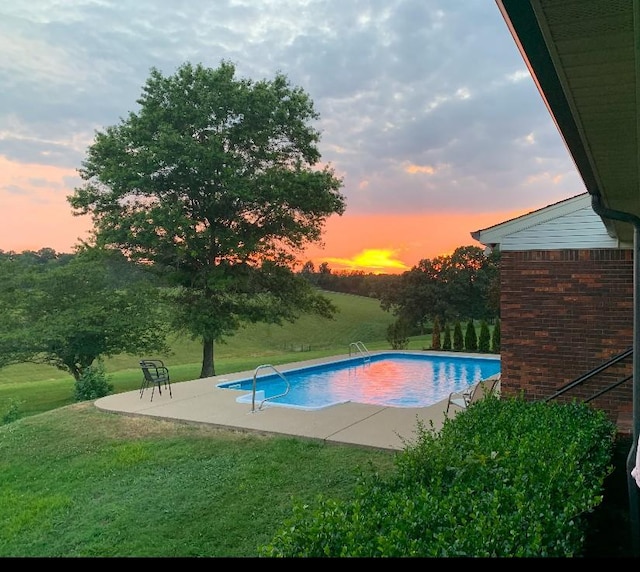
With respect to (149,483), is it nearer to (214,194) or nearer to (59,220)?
(214,194)

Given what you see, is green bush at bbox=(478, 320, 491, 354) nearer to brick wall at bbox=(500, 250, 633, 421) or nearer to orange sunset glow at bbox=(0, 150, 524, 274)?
orange sunset glow at bbox=(0, 150, 524, 274)

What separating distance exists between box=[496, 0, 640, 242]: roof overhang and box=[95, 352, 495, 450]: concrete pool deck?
3.87m

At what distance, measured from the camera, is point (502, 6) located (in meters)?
1.66

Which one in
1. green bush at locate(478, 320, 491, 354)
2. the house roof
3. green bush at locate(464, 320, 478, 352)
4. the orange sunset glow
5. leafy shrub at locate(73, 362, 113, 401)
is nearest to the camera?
the house roof

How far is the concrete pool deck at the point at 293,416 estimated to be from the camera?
6.72 m

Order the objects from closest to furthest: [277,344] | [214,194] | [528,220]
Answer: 1. [528,220]
2. [214,194]
3. [277,344]

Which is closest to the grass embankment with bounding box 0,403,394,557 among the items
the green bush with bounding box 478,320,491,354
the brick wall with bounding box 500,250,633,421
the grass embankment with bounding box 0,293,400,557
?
the grass embankment with bounding box 0,293,400,557

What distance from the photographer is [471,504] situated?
2.86 m

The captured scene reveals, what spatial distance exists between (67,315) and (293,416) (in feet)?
28.7

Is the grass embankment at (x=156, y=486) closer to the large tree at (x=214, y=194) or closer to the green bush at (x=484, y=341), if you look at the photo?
the large tree at (x=214, y=194)

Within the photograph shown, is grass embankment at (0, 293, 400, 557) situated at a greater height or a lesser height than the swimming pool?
greater

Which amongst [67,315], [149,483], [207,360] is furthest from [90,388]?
[149,483]

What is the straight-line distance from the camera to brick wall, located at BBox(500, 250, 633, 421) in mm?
7246
